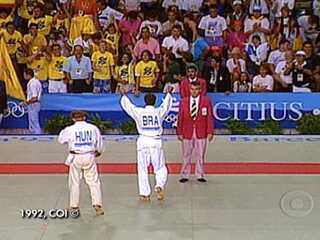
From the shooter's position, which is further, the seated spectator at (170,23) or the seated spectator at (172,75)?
the seated spectator at (170,23)

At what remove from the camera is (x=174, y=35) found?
20000 mm

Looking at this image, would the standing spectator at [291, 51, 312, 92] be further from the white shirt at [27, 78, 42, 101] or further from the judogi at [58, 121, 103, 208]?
the judogi at [58, 121, 103, 208]

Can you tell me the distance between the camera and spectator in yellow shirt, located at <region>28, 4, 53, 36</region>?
20.3 m

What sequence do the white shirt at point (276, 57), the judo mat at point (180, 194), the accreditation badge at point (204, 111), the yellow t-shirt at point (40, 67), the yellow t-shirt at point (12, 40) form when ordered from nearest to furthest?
the judo mat at point (180, 194) → the accreditation badge at point (204, 111) → the yellow t-shirt at point (40, 67) → the white shirt at point (276, 57) → the yellow t-shirt at point (12, 40)

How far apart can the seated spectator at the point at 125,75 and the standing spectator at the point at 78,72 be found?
0.66m

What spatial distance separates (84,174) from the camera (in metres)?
12.5

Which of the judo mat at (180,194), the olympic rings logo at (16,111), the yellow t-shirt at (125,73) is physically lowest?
the judo mat at (180,194)

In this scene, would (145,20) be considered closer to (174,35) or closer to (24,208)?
(174,35)

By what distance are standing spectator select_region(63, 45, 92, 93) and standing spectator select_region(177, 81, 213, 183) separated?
17.4ft

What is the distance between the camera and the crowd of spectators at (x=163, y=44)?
19.4 m

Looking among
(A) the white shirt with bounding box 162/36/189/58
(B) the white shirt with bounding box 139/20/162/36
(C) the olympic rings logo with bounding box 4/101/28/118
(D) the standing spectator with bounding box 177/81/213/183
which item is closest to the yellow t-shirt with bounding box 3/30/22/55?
(C) the olympic rings logo with bounding box 4/101/28/118

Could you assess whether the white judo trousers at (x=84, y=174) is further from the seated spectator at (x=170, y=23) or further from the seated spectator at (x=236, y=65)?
the seated spectator at (x=170, y=23)

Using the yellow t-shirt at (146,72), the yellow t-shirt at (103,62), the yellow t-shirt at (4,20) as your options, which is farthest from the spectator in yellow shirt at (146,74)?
the yellow t-shirt at (4,20)

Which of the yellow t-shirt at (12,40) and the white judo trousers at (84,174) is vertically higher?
the yellow t-shirt at (12,40)
